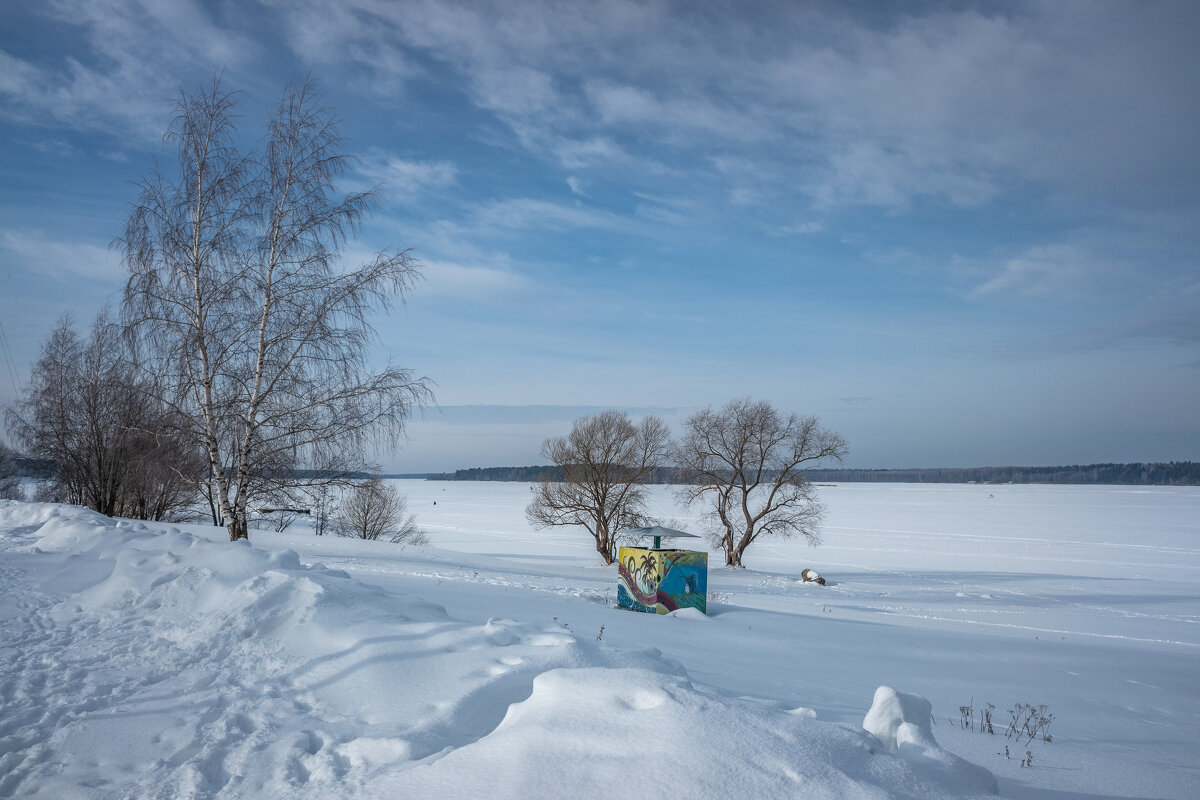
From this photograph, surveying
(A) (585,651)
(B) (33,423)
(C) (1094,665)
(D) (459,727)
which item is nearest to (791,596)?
(C) (1094,665)

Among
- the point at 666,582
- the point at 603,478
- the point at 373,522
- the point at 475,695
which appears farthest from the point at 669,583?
the point at 373,522

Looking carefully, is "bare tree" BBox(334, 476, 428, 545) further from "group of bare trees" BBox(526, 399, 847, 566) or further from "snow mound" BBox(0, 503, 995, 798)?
"snow mound" BBox(0, 503, 995, 798)

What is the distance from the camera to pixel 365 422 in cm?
1256

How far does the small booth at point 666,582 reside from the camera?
43.7ft

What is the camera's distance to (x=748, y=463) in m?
32.2

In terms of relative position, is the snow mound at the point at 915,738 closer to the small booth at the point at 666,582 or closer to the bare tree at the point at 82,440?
the small booth at the point at 666,582

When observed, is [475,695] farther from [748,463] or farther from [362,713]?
[748,463]

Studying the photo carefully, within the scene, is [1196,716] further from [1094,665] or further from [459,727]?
[459,727]

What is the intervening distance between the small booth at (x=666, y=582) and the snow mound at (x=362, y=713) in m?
7.69

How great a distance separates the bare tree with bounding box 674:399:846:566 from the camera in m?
31.2

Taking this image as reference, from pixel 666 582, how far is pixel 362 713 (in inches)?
385

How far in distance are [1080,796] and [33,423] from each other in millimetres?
31426

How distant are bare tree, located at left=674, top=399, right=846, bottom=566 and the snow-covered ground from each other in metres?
18.9

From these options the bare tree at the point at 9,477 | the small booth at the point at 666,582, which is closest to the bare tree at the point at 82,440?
the bare tree at the point at 9,477
